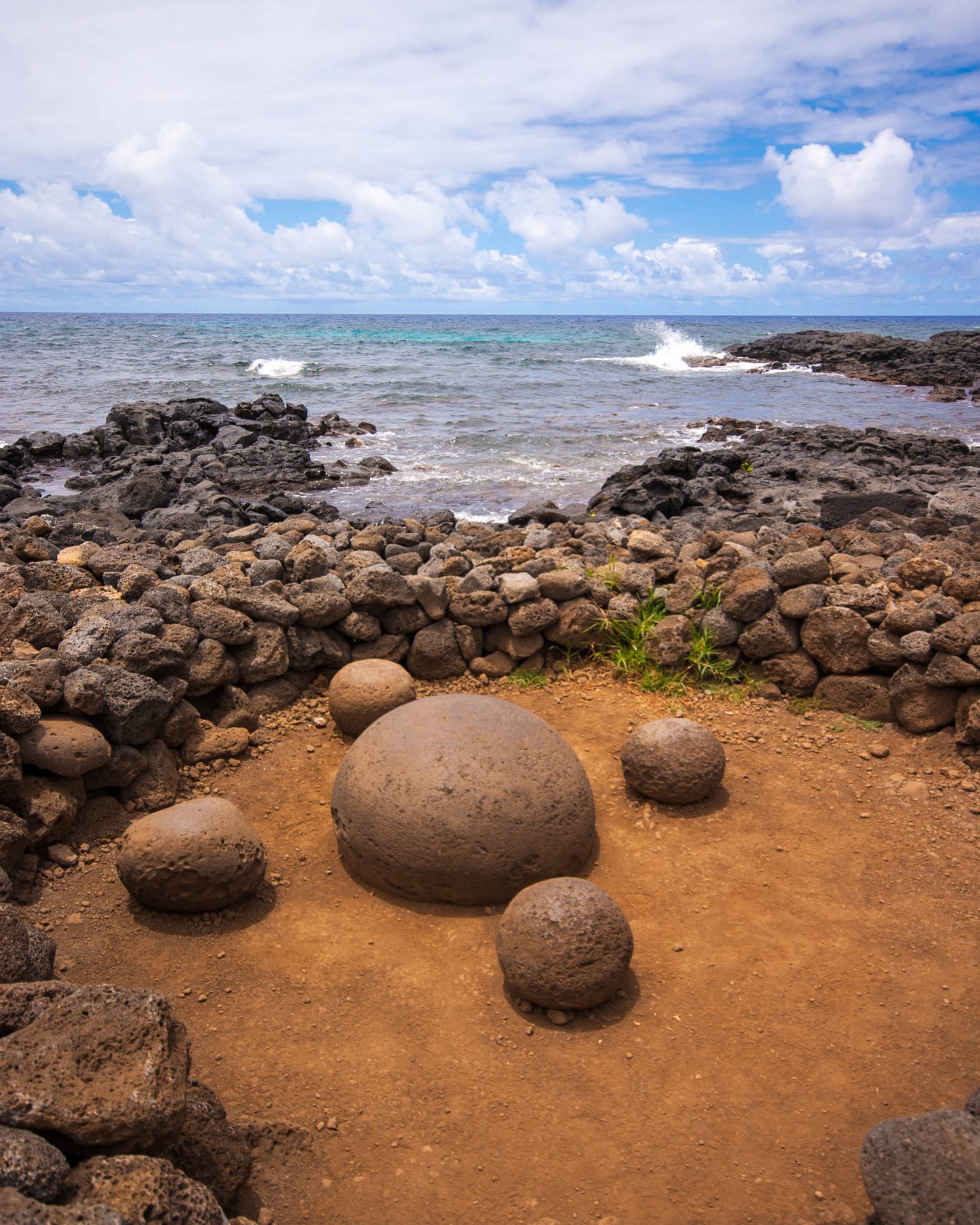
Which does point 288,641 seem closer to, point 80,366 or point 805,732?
point 805,732

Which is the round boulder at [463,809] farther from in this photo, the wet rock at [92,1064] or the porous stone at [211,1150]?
the wet rock at [92,1064]

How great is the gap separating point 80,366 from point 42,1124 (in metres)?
42.3

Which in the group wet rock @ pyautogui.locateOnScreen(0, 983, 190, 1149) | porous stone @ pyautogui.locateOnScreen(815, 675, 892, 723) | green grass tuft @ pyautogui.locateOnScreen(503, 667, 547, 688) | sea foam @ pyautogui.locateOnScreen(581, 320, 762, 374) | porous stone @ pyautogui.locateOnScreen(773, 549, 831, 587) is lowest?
green grass tuft @ pyautogui.locateOnScreen(503, 667, 547, 688)

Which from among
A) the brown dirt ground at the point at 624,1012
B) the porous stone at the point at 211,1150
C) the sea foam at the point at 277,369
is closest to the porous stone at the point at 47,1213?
the porous stone at the point at 211,1150

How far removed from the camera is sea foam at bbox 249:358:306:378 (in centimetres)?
3559

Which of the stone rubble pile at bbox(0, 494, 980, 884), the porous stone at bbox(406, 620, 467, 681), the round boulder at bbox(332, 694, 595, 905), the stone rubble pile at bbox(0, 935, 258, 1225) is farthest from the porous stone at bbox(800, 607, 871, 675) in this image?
the stone rubble pile at bbox(0, 935, 258, 1225)

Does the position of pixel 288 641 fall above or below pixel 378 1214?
above

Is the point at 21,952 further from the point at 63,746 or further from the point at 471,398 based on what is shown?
the point at 471,398

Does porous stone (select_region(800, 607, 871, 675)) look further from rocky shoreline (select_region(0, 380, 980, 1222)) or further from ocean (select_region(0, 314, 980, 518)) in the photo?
ocean (select_region(0, 314, 980, 518))

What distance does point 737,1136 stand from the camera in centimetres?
353

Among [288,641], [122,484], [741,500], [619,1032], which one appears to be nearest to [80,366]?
[122,484]

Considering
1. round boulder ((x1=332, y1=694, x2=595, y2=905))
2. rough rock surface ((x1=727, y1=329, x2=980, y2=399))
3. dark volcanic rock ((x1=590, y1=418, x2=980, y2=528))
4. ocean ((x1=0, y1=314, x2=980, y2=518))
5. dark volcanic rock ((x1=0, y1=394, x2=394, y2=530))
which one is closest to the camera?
round boulder ((x1=332, y1=694, x2=595, y2=905))

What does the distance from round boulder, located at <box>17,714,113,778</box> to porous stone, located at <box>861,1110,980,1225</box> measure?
4.32 meters

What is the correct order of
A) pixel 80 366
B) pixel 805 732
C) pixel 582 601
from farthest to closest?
pixel 80 366
pixel 582 601
pixel 805 732
